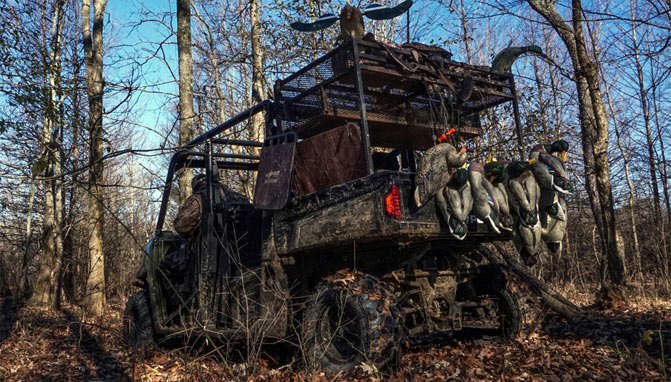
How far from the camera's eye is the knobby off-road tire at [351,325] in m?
4.33

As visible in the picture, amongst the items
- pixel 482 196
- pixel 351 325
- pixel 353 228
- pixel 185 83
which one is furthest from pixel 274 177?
pixel 185 83

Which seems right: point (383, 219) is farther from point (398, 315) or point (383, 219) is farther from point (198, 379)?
point (198, 379)

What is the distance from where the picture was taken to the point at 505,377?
440 cm

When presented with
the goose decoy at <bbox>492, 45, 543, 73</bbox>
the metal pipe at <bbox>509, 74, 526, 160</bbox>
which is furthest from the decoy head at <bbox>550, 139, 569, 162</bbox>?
the goose decoy at <bbox>492, 45, 543, 73</bbox>

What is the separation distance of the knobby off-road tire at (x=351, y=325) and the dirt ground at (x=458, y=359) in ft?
0.51

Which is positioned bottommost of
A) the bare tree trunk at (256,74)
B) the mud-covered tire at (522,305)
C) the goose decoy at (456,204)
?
the mud-covered tire at (522,305)

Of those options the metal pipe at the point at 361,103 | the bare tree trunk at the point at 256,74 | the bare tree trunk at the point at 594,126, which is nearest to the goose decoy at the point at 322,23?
the metal pipe at the point at 361,103

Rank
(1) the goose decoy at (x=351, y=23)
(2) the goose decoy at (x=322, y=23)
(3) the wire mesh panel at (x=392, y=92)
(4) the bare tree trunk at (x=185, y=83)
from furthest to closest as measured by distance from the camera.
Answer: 1. (4) the bare tree trunk at (x=185, y=83)
2. (2) the goose decoy at (x=322, y=23)
3. (1) the goose decoy at (x=351, y=23)
4. (3) the wire mesh panel at (x=392, y=92)

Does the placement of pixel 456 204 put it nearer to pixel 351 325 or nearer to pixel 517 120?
pixel 351 325

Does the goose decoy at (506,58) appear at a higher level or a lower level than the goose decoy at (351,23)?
lower

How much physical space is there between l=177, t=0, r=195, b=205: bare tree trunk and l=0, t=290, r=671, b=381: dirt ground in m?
3.11

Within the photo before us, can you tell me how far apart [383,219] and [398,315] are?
0.78m

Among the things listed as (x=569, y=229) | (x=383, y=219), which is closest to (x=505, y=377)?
(x=383, y=219)

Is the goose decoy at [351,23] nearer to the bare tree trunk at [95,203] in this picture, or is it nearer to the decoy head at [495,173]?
the decoy head at [495,173]
